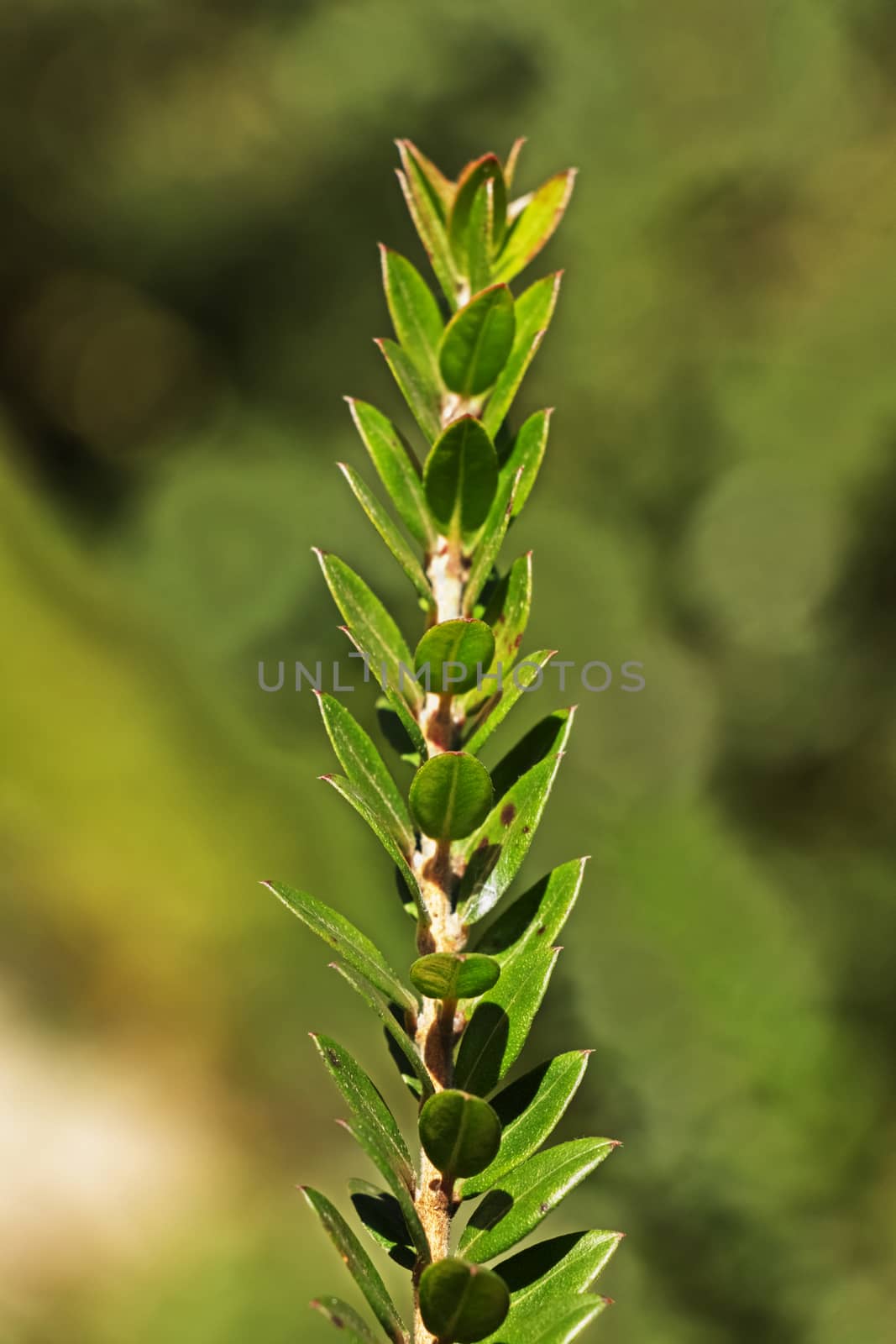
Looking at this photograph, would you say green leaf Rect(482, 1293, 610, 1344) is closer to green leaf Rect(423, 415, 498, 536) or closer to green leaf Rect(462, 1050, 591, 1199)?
green leaf Rect(462, 1050, 591, 1199)

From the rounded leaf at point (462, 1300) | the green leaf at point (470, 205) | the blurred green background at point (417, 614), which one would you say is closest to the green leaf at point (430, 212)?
the green leaf at point (470, 205)

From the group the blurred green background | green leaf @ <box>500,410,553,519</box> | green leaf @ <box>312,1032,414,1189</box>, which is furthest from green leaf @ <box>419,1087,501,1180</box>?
the blurred green background

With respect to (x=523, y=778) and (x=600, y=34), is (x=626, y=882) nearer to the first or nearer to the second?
(x=523, y=778)

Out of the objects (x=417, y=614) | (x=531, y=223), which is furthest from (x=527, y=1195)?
(x=417, y=614)

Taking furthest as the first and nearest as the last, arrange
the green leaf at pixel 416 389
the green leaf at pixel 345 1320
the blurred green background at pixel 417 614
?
the blurred green background at pixel 417 614 < the green leaf at pixel 416 389 < the green leaf at pixel 345 1320

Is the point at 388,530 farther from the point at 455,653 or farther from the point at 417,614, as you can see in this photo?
the point at 417,614

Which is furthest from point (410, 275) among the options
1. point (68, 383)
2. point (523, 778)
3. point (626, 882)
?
point (68, 383)

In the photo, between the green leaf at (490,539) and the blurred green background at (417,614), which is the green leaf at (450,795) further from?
the blurred green background at (417,614)
